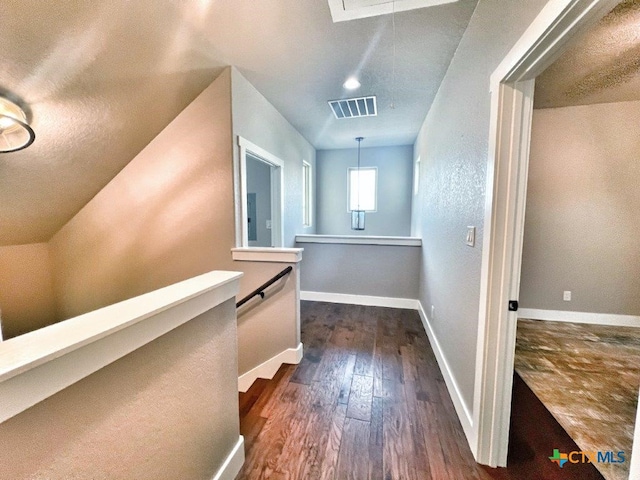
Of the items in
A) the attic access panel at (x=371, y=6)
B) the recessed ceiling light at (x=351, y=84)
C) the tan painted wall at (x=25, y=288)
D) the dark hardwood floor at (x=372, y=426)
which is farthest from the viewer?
the tan painted wall at (x=25, y=288)

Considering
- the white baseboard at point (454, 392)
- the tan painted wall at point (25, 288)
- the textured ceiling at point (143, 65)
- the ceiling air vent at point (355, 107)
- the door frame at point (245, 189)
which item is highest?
the ceiling air vent at point (355, 107)

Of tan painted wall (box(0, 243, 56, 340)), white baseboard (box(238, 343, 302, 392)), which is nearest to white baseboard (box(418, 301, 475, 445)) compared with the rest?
white baseboard (box(238, 343, 302, 392))

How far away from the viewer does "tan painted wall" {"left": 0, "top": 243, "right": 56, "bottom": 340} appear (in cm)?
283

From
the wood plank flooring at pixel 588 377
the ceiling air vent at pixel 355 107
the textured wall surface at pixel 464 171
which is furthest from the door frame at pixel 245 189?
the wood plank flooring at pixel 588 377

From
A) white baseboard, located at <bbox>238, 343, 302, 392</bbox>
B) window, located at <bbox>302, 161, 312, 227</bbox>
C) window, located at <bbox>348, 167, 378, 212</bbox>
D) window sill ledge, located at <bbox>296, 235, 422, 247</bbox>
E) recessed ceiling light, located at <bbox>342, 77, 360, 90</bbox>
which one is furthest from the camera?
window, located at <bbox>348, 167, 378, 212</bbox>

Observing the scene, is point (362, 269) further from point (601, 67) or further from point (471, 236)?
point (601, 67)

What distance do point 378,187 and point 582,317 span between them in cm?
358

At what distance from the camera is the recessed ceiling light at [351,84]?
2.49m

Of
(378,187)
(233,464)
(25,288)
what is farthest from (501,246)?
(25,288)

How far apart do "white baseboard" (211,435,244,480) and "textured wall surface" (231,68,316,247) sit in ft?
7.10

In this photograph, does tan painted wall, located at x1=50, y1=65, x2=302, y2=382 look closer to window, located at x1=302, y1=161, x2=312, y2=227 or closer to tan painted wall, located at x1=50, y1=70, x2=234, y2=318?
tan painted wall, located at x1=50, y1=70, x2=234, y2=318

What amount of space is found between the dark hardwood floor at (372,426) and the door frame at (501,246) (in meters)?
0.24

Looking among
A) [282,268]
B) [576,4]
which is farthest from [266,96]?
[576,4]

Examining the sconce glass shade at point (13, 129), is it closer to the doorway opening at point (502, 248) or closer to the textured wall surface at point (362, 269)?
the doorway opening at point (502, 248)
